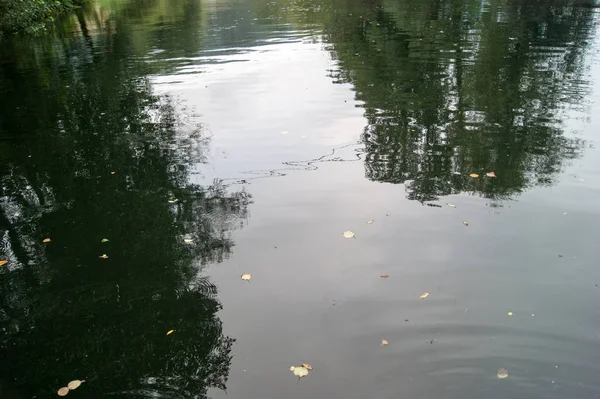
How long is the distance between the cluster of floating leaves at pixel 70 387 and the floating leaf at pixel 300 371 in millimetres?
1851

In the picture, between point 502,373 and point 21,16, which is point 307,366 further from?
point 21,16

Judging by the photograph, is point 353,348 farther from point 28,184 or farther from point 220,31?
point 220,31

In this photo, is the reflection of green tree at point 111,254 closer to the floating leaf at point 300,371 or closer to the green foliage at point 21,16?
the floating leaf at point 300,371

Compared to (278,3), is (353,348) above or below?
below

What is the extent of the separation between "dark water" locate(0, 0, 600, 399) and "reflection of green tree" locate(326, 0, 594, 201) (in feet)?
0.24

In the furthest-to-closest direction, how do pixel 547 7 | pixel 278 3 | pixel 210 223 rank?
1. pixel 278 3
2. pixel 547 7
3. pixel 210 223

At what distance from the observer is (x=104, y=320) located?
4.86 meters

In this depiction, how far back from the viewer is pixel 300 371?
165 inches

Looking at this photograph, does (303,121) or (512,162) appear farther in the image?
(303,121)

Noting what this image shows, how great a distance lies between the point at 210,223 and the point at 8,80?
41.8 feet

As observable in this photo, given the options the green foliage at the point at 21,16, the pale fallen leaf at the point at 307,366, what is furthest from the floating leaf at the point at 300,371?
the green foliage at the point at 21,16

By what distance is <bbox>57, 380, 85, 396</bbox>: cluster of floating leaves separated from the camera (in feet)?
13.3

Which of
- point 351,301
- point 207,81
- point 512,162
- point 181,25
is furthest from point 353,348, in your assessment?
point 181,25

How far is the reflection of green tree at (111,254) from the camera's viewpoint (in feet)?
14.3
